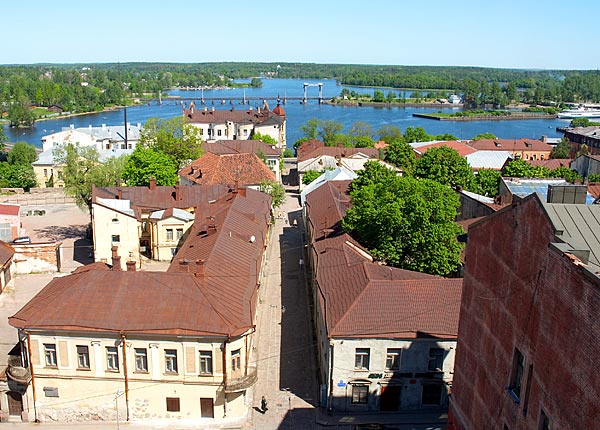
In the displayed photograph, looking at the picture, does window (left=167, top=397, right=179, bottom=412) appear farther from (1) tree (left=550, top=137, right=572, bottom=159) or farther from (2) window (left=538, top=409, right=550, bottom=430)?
(1) tree (left=550, top=137, right=572, bottom=159)

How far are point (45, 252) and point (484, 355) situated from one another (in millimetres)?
30452

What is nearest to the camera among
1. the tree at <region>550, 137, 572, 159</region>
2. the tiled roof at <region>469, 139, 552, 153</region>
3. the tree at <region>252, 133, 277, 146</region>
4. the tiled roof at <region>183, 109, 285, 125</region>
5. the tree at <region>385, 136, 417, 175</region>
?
the tree at <region>385, 136, 417, 175</region>

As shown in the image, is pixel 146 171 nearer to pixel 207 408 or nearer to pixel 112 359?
pixel 112 359

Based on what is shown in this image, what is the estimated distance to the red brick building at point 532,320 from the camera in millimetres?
10906

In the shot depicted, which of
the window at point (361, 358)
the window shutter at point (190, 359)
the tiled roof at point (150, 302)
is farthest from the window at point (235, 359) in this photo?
the window at point (361, 358)

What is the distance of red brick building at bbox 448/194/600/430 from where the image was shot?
10.9 meters

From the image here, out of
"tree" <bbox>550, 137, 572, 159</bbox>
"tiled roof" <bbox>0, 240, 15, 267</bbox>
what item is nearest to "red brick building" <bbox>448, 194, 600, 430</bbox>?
"tiled roof" <bbox>0, 240, 15, 267</bbox>

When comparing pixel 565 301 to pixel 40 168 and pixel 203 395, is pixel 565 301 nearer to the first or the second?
pixel 203 395

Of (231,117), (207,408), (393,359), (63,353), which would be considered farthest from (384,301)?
(231,117)

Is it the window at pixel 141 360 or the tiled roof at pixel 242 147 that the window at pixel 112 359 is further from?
the tiled roof at pixel 242 147

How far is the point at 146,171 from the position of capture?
48531 millimetres

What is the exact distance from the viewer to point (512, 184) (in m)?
40.0

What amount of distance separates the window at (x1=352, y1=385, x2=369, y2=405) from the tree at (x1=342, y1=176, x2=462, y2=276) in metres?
8.07

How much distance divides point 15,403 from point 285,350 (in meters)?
11.1
